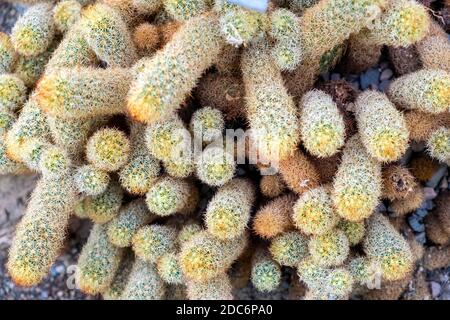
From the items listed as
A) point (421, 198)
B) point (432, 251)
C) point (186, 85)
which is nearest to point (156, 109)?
point (186, 85)

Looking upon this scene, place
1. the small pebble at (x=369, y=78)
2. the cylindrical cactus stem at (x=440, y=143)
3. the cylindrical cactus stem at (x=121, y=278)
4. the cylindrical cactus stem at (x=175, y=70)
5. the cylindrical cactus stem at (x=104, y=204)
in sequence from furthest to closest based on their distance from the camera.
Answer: the small pebble at (x=369, y=78), the cylindrical cactus stem at (x=121, y=278), the cylindrical cactus stem at (x=104, y=204), the cylindrical cactus stem at (x=440, y=143), the cylindrical cactus stem at (x=175, y=70)

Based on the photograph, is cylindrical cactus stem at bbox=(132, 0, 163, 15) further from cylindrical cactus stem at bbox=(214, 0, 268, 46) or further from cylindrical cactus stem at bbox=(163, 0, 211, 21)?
cylindrical cactus stem at bbox=(214, 0, 268, 46)

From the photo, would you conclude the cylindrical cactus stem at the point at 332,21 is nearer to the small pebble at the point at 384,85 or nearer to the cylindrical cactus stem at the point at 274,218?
the small pebble at the point at 384,85

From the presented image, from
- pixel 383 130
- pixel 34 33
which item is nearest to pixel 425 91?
pixel 383 130

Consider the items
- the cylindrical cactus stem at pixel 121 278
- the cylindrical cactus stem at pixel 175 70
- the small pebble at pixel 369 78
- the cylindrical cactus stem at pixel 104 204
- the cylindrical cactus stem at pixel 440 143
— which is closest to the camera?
the cylindrical cactus stem at pixel 175 70

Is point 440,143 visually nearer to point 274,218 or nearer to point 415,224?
point 415,224

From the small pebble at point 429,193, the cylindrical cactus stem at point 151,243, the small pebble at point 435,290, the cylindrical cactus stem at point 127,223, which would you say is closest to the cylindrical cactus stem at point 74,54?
the cylindrical cactus stem at point 127,223
